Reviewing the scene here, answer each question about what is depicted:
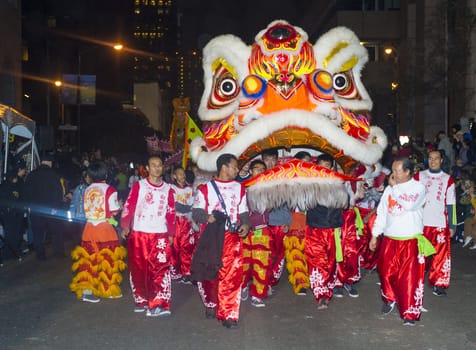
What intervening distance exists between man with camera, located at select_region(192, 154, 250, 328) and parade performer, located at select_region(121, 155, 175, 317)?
531 mm

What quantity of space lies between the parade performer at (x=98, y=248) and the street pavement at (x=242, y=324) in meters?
0.22

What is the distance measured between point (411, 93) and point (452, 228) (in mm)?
23057

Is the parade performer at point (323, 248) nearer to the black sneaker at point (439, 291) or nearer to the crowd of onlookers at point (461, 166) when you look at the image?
the black sneaker at point (439, 291)

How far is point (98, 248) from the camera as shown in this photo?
8.53 metres

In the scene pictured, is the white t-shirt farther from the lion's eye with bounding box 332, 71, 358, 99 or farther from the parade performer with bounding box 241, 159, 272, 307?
the parade performer with bounding box 241, 159, 272, 307

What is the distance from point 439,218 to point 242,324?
10.1 feet

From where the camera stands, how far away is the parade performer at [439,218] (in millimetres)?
8641

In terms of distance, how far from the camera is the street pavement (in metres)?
6.36

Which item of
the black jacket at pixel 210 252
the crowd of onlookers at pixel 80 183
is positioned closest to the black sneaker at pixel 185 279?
the crowd of onlookers at pixel 80 183

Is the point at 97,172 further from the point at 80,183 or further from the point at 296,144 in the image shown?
the point at 80,183

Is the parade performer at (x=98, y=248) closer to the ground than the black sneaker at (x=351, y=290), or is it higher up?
higher up

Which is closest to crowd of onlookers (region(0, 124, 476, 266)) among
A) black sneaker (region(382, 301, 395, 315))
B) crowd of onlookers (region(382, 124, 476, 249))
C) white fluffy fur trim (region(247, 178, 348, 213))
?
crowd of onlookers (region(382, 124, 476, 249))

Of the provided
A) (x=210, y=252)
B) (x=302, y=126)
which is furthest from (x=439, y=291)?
(x=210, y=252)

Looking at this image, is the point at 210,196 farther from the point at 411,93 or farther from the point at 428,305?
the point at 411,93
